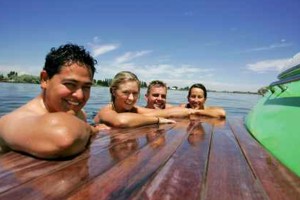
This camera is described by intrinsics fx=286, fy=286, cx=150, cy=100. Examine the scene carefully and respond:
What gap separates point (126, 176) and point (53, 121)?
0.67 m

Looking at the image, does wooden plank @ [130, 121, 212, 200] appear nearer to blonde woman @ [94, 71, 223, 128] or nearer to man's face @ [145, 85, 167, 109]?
blonde woman @ [94, 71, 223, 128]

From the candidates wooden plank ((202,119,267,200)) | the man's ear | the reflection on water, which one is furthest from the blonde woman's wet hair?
wooden plank ((202,119,267,200))

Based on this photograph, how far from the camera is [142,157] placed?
2.10 metres

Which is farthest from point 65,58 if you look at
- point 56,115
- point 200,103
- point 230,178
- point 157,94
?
point 200,103

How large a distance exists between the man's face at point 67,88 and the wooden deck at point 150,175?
1.49ft

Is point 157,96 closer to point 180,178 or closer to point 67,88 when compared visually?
point 67,88

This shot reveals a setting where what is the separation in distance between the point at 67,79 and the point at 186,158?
3.77ft

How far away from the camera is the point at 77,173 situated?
5.39ft

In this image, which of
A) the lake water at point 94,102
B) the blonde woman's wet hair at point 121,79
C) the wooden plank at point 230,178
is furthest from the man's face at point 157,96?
the wooden plank at point 230,178

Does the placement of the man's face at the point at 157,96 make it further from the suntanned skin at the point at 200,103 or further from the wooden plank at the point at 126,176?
the wooden plank at the point at 126,176

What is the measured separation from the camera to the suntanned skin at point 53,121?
74.5 inches

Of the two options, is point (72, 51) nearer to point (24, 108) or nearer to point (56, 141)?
point (24, 108)

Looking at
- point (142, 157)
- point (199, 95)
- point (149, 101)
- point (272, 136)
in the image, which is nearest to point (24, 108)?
point (142, 157)

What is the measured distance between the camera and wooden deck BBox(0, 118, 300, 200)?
4.43 ft
